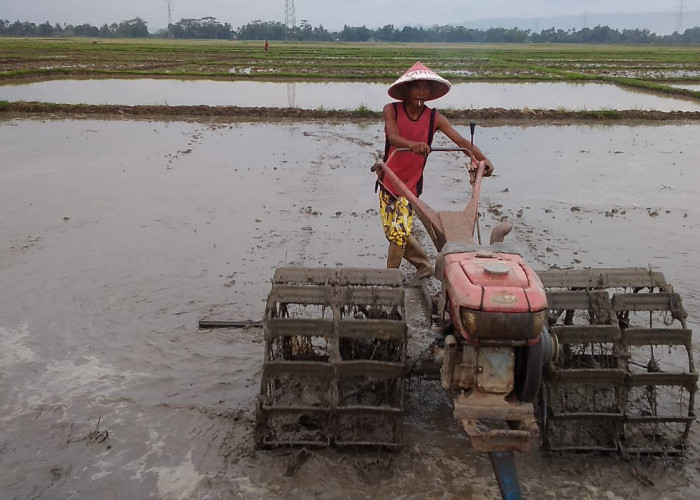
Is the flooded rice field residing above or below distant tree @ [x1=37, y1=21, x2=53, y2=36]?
below

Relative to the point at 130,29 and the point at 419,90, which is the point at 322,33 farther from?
the point at 419,90

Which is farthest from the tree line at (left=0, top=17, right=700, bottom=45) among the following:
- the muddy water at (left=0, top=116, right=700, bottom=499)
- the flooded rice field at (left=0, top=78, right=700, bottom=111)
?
the muddy water at (left=0, top=116, right=700, bottom=499)

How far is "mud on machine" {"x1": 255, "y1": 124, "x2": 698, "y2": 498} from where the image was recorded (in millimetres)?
2449

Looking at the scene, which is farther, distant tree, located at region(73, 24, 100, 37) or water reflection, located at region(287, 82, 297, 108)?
distant tree, located at region(73, 24, 100, 37)

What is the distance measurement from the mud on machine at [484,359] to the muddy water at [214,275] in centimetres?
20

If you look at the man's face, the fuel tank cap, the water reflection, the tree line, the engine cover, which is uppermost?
the tree line

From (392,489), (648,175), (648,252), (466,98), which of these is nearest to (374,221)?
(648,252)

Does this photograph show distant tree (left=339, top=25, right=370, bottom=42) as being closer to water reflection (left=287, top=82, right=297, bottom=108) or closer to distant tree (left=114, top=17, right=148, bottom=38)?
distant tree (left=114, top=17, right=148, bottom=38)

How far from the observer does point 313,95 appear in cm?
2092

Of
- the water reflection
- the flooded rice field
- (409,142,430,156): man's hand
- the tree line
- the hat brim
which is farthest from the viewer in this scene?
the tree line

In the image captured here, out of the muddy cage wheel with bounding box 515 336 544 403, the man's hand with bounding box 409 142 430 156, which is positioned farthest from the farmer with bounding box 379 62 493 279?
the muddy cage wheel with bounding box 515 336 544 403

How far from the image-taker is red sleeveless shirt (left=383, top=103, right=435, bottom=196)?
14.3 feet

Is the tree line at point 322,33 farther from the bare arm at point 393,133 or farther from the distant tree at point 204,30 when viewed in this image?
the bare arm at point 393,133

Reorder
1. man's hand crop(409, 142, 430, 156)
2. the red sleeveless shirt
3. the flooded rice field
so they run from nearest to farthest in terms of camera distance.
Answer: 1. man's hand crop(409, 142, 430, 156)
2. the red sleeveless shirt
3. the flooded rice field
